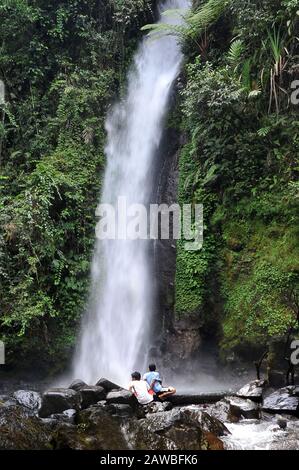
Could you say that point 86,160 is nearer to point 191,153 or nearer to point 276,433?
point 191,153

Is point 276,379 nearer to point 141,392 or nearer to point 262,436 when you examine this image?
point 262,436

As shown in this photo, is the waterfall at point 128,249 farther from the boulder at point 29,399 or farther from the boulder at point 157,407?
the boulder at point 157,407

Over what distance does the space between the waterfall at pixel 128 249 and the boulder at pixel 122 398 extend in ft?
7.71

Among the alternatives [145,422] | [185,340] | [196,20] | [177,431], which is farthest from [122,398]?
[196,20]

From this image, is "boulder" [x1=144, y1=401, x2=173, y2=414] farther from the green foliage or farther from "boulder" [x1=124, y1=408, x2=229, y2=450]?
the green foliage

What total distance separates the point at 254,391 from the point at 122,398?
7.49 feet

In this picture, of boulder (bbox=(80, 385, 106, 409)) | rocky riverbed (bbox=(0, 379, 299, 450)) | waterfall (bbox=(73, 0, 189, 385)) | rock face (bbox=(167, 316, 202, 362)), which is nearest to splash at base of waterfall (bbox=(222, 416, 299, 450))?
rocky riverbed (bbox=(0, 379, 299, 450))

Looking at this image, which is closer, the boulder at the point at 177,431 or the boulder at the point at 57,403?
the boulder at the point at 177,431

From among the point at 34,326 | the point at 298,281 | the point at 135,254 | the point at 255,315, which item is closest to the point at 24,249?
the point at 34,326

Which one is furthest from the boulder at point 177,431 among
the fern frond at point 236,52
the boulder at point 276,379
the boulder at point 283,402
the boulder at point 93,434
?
the fern frond at point 236,52

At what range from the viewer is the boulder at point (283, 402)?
7809 millimetres

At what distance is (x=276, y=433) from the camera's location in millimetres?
7016

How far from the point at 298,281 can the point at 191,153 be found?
4327mm

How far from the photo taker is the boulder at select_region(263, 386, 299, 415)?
7809mm
